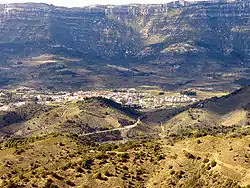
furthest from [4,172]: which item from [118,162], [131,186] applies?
[131,186]

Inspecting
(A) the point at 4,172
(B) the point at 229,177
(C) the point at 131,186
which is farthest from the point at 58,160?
(B) the point at 229,177

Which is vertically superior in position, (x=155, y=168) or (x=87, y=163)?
(x=155, y=168)

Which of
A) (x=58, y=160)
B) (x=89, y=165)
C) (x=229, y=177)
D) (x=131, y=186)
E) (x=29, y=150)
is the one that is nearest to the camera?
(x=229, y=177)

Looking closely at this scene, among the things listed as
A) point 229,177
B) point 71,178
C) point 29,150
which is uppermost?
point 229,177

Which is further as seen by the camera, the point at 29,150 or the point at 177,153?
the point at 29,150

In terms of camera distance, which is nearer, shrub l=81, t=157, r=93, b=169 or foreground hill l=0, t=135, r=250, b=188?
foreground hill l=0, t=135, r=250, b=188

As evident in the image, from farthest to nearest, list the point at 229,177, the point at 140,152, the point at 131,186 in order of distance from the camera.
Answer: the point at 140,152, the point at 131,186, the point at 229,177

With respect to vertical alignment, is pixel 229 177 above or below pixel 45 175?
above

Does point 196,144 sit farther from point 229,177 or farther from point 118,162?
point 229,177

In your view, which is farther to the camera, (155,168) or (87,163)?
(87,163)

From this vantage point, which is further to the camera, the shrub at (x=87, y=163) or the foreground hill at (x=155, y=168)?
the shrub at (x=87, y=163)

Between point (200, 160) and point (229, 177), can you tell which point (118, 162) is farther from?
point (229, 177)
